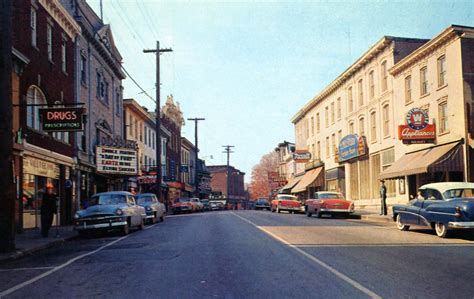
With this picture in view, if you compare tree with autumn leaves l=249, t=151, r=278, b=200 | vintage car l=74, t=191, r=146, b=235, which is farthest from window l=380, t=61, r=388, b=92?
tree with autumn leaves l=249, t=151, r=278, b=200

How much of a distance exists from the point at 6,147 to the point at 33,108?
9651 mm

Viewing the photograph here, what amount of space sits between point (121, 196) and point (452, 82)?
16.8 m

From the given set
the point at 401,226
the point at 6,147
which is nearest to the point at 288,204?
the point at 401,226

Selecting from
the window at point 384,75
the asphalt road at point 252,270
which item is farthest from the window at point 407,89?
the asphalt road at point 252,270

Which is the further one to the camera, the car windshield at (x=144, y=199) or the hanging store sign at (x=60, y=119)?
the car windshield at (x=144, y=199)

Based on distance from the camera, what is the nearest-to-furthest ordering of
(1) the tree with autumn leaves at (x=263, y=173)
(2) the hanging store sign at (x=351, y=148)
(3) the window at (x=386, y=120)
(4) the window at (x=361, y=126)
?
(3) the window at (x=386, y=120)
(2) the hanging store sign at (x=351, y=148)
(4) the window at (x=361, y=126)
(1) the tree with autumn leaves at (x=263, y=173)

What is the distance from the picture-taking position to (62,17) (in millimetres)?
26453

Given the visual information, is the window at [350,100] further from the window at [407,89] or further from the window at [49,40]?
the window at [49,40]

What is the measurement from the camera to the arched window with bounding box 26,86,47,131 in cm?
2177

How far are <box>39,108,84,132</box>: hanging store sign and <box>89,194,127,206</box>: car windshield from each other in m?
2.80

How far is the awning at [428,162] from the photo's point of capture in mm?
25391

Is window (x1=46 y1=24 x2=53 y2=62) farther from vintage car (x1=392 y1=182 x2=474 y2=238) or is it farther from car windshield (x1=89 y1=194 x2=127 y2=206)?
vintage car (x1=392 y1=182 x2=474 y2=238)

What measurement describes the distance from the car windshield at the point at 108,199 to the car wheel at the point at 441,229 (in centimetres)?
1100

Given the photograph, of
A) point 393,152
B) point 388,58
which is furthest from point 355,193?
point 388,58
